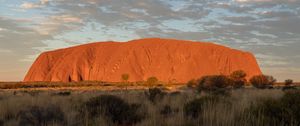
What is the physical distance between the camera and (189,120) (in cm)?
695

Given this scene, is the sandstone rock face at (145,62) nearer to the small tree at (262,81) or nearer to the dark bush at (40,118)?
the small tree at (262,81)

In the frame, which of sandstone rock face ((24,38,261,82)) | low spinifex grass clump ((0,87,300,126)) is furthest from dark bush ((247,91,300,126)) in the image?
sandstone rock face ((24,38,261,82))

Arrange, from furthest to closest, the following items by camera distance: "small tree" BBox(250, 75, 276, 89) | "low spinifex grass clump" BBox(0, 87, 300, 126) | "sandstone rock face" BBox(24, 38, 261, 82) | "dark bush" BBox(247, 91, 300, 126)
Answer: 1. "sandstone rock face" BBox(24, 38, 261, 82)
2. "small tree" BBox(250, 75, 276, 89)
3. "low spinifex grass clump" BBox(0, 87, 300, 126)
4. "dark bush" BBox(247, 91, 300, 126)

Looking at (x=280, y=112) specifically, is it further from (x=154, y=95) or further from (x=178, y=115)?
(x=154, y=95)

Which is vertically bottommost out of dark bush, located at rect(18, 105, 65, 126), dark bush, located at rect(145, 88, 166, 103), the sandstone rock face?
dark bush, located at rect(18, 105, 65, 126)

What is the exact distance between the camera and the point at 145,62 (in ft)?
403

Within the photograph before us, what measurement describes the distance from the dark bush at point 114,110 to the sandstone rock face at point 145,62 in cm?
10450

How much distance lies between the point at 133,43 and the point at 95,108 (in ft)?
403

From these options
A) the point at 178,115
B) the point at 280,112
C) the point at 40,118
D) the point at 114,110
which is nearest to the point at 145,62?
the point at 114,110

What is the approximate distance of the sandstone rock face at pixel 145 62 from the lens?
11831cm

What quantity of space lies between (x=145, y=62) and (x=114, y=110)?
372 ft

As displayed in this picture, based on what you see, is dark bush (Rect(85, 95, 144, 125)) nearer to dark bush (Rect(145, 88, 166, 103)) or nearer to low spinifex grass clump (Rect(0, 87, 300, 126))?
low spinifex grass clump (Rect(0, 87, 300, 126))

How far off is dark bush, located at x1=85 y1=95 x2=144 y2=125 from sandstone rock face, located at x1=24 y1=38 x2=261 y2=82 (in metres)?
105

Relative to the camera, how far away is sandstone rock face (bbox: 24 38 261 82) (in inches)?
4658
